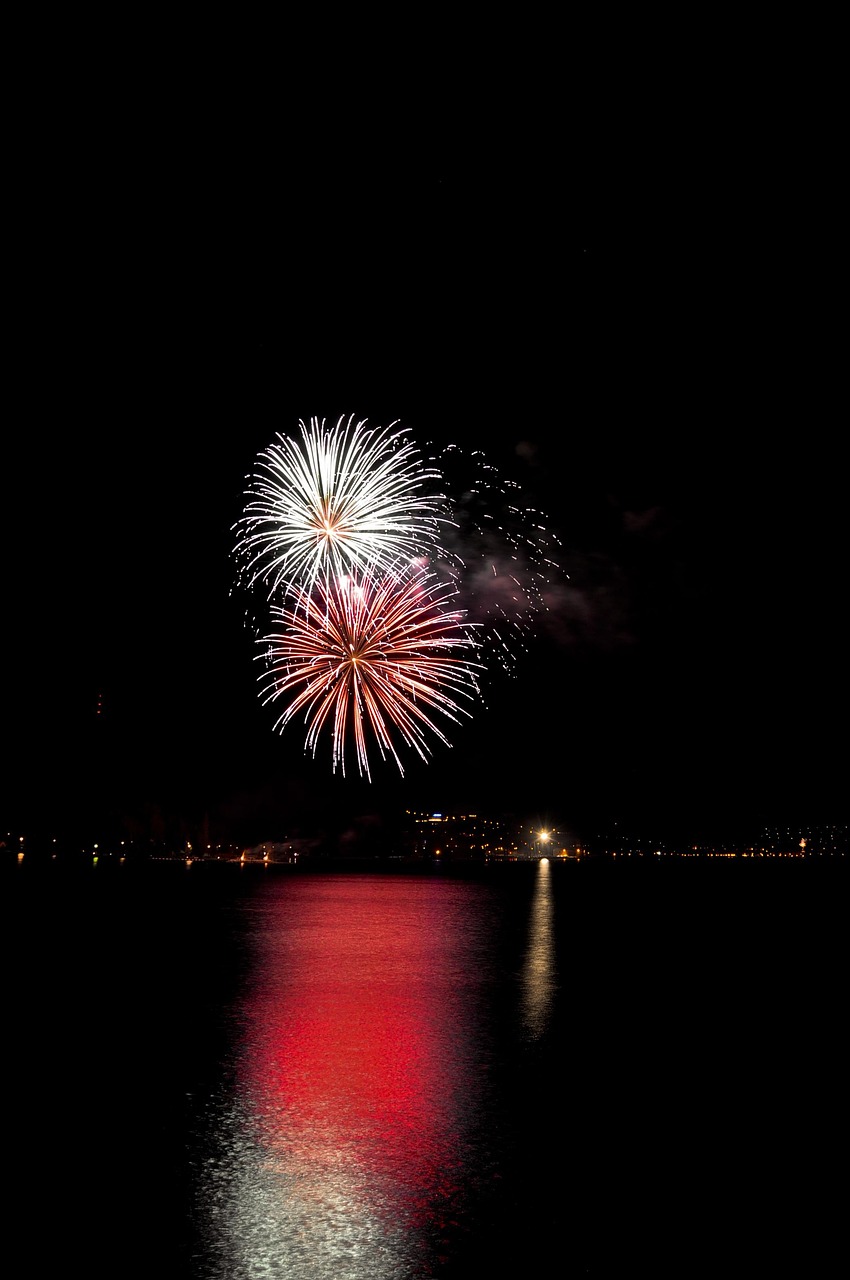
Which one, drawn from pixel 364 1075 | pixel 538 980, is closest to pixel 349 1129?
pixel 364 1075

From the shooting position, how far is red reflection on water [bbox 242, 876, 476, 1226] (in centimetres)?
667

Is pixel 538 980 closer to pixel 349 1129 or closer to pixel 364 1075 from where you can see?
pixel 364 1075

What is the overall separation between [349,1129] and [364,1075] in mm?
1926

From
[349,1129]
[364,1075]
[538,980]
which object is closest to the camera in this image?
[349,1129]

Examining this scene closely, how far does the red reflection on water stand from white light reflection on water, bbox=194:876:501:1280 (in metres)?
0.02

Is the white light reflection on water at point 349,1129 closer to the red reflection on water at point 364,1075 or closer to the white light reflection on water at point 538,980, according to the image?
the red reflection on water at point 364,1075

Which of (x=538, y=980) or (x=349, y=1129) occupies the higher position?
(x=349, y=1129)

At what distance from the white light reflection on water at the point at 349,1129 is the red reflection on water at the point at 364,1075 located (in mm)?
19

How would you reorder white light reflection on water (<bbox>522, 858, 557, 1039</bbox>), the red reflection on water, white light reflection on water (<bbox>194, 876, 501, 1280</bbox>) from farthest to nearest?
white light reflection on water (<bbox>522, 858, 557, 1039</bbox>), the red reflection on water, white light reflection on water (<bbox>194, 876, 501, 1280</bbox>)

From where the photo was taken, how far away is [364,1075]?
9.73 metres

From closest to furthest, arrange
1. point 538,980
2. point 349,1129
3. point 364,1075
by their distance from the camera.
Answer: point 349,1129 → point 364,1075 → point 538,980

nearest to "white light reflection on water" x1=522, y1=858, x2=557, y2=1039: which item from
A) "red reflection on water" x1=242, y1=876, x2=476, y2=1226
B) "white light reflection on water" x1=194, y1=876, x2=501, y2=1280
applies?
"white light reflection on water" x1=194, y1=876, x2=501, y2=1280

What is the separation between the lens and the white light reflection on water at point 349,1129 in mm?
5574

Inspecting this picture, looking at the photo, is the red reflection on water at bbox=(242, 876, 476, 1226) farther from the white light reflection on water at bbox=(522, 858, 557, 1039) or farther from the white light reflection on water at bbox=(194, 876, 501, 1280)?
the white light reflection on water at bbox=(522, 858, 557, 1039)
